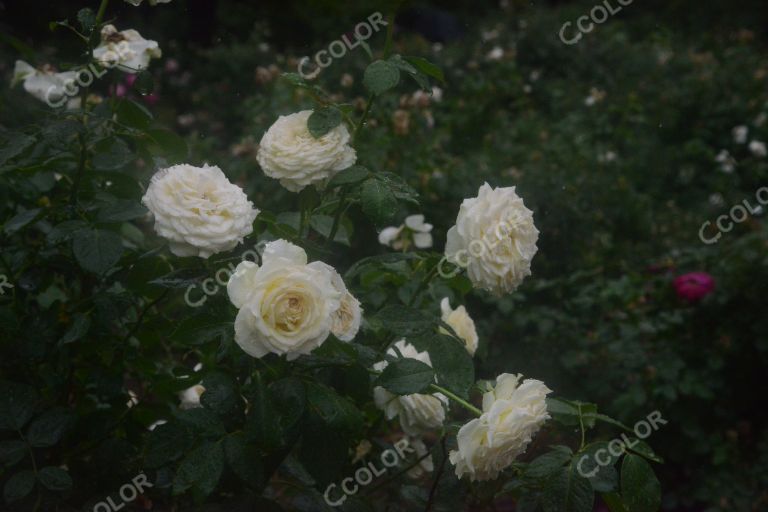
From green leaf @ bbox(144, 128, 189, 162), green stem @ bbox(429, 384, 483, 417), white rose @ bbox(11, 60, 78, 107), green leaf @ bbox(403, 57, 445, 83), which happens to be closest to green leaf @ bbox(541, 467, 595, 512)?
green stem @ bbox(429, 384, 483, 417)

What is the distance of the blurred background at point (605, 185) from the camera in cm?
269

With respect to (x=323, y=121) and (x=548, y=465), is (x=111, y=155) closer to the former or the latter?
(x=323, y=121)

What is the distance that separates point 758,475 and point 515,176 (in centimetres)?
158

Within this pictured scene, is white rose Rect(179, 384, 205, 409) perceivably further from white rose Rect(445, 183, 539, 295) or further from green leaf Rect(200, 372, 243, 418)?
white rose Rect(445, 183, 539, 295)

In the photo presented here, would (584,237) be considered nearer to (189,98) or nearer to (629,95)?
(629,95)

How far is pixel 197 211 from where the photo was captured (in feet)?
3.47

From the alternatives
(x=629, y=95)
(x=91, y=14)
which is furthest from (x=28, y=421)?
(x=629, y=95)

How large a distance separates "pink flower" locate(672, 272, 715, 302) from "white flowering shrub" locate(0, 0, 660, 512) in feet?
4.87

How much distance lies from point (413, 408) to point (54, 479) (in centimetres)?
54

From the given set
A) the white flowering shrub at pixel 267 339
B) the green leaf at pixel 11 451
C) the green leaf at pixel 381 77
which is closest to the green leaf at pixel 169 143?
the white flowering shrub at pixel 267 339

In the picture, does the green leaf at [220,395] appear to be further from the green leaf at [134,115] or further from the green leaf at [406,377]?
the green leaf at [134,115]

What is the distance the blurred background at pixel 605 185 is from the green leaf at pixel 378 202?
0.42 m

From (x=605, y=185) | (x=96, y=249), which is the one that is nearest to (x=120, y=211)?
(x=96, y=249)

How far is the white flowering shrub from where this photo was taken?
105cm
